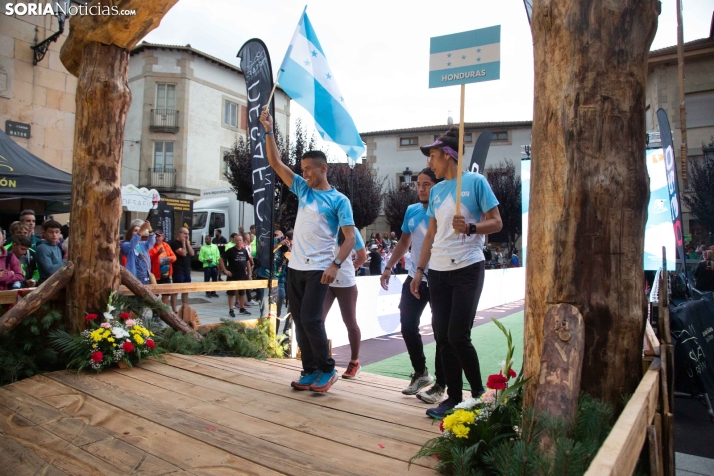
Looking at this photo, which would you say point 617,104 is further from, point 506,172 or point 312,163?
point 506,172

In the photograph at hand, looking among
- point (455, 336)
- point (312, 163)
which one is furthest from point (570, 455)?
point (312, 163)

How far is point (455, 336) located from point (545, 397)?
993 millimetres

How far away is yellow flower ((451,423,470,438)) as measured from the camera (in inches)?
90.3

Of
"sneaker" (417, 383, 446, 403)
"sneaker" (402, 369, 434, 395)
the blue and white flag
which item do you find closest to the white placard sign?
"sneaker" (402, 369, 434, 395)

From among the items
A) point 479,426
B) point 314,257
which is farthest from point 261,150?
point 479,426

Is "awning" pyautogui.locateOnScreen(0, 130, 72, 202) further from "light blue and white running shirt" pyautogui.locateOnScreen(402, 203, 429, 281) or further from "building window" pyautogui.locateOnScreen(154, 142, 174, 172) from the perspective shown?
"building window" pyautogui.locateOnScreen(154, 142, 174, 172)

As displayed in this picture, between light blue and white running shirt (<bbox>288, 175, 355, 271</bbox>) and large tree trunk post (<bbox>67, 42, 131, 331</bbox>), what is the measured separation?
2.17 meters

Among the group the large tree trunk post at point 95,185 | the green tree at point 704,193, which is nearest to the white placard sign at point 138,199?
the large tree trunk post at point 95,185

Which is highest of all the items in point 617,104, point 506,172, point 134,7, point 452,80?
point 506,172

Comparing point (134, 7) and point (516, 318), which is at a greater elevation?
point (134, 7)

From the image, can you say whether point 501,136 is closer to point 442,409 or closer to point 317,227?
point 317,227

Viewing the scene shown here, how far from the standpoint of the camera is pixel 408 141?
3891 cm

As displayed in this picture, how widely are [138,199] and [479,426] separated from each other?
11273 mm

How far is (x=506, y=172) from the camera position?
30672mm
